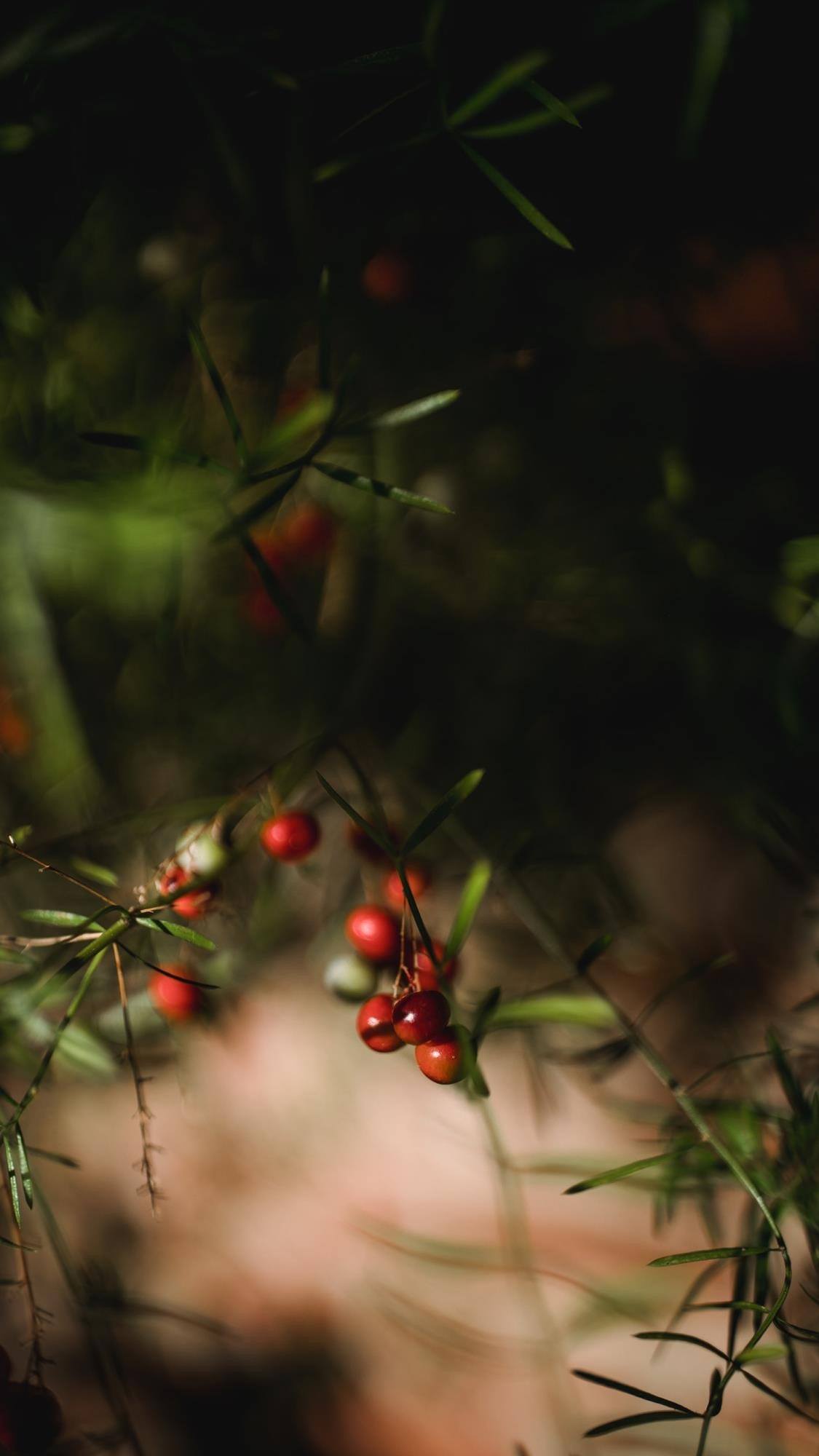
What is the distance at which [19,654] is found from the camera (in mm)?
578

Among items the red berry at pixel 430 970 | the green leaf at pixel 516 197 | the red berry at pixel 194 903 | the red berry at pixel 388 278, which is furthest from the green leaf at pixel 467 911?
the red berry at pixel 388 278

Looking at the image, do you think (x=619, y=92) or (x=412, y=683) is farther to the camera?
(x=412, y=683)

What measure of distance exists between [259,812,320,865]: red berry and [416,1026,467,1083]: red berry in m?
0.12

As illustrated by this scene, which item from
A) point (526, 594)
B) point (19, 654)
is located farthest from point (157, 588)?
point (526, 594)

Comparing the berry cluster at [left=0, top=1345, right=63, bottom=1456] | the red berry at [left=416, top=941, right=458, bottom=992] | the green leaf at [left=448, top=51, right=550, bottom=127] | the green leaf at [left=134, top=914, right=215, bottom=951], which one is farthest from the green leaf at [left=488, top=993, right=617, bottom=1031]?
the green leaf at [left=448, top=51, right=550, bottom=127]

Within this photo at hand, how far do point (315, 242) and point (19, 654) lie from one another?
1.09 ft

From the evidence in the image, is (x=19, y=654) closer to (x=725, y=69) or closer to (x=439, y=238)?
(x=439, y=238)

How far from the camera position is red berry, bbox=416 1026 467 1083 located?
12.5 inches

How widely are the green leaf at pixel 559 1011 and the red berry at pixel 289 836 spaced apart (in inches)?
4.6

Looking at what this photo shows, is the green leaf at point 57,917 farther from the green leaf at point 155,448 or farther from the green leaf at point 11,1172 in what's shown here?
the green leaf at point 155,448

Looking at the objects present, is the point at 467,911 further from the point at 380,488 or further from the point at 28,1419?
the point at 28,1419

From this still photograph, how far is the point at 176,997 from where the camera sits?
47 cm

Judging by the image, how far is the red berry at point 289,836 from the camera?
1.31 feet

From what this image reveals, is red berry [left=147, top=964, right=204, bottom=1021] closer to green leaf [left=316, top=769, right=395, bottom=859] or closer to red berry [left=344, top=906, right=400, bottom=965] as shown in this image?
red berry [left=344, top=906, right=400, bottom=965]
